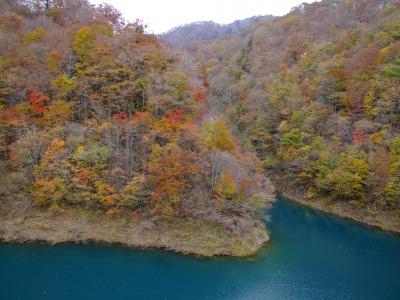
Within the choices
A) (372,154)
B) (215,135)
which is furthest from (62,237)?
(372,154)

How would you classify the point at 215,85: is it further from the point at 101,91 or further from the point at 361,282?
the point at 361,282

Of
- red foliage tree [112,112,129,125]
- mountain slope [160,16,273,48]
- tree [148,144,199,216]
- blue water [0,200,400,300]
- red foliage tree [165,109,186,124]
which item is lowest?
blue water [0,200,400,300]

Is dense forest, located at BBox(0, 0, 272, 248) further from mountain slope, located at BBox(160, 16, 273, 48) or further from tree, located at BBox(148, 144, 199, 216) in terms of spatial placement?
mountain slope, located at BBox(160, 16, 273, 48)

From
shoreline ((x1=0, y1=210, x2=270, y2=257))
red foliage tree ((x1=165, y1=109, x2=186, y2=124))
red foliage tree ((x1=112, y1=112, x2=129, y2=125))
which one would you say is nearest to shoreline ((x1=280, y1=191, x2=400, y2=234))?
shoreline ((x1=0, y1=210, x2=270, y2=257))

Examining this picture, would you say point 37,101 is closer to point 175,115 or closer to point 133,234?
point 175,115

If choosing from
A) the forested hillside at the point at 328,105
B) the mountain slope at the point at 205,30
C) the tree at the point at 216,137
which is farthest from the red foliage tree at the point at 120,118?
the mountain slope at the point at 205,30

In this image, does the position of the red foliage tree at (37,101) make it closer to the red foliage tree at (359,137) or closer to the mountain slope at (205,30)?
the red foliage tree at (359,137)

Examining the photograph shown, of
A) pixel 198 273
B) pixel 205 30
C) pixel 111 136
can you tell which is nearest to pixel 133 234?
pixel 198 273
